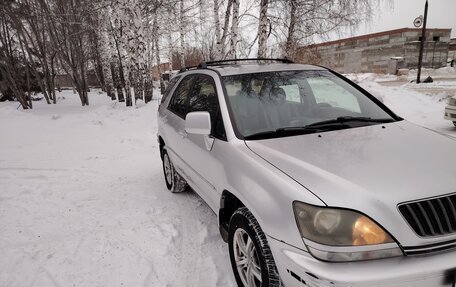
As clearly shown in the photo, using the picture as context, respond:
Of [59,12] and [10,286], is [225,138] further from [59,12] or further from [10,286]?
[59,12]

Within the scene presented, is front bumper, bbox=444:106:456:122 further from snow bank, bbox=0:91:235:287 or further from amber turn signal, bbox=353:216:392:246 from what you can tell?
amber turn signal, bbox=353:216:392:246

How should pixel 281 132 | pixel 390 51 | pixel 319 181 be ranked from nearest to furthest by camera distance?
pixel 319 181 → pixel 281 132 → pixel 390 51

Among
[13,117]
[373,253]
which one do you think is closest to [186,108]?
[373,253]

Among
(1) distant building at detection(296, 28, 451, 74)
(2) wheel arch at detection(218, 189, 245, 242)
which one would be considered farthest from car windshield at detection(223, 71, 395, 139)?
(1) distant building at detection(296, 28, 451, 74)

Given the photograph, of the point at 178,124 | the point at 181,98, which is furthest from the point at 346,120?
the point at 181,98

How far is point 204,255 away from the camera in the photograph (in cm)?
303

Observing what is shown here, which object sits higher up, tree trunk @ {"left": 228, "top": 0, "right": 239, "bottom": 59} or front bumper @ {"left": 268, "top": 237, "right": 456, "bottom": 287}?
tree trunk @ {"left": 228, "top": 0, "right": 239, "bottom": 59}

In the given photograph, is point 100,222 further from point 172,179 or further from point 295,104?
point 295,104

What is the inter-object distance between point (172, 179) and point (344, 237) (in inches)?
123

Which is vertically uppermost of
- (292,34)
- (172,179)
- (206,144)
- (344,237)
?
(292,34)

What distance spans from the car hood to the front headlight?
0.05m

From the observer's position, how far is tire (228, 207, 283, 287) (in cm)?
198

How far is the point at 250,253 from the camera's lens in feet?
7.41

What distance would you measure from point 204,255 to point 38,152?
568 centimetres
